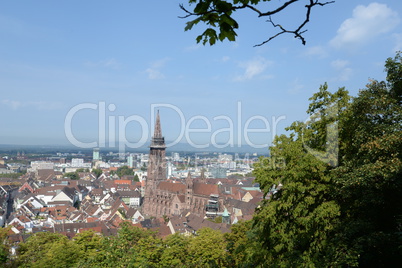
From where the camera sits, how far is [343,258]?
9.16 metres

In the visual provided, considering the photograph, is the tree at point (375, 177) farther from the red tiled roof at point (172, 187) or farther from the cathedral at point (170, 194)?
the red tiled roof at point (172, 187)

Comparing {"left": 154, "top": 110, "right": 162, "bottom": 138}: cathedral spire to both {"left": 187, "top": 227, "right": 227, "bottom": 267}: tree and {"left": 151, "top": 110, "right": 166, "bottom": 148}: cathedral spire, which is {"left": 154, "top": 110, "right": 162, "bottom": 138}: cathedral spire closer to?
{"left": 151, "top": 110, "right": 166, "bottom": 148}: cathedral spire

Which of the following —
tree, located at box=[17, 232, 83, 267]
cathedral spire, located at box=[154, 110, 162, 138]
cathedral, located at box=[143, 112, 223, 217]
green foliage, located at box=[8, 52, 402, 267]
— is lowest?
cathedral, located at box=[143, 112, 223, 217]

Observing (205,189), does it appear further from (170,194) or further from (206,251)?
(206,251)

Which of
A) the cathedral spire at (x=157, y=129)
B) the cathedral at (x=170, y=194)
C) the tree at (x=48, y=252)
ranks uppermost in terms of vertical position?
the cathedral spire at (x=157, y=129)

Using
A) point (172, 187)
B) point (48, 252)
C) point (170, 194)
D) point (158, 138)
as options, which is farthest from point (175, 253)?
point (158, 138)

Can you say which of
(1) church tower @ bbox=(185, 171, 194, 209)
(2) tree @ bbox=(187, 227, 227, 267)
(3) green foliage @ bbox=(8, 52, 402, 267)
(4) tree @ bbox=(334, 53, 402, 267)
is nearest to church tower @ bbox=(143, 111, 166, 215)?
(1) church tower @ bbox=(185, 171, 194, 209)

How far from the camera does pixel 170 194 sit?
6344 centimetres

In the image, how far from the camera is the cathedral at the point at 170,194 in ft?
185

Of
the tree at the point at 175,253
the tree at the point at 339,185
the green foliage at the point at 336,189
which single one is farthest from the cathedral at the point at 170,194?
the tree at the point at 339,185

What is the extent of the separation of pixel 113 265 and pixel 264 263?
20.2 ft

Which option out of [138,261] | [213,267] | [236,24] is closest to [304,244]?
[213,267]

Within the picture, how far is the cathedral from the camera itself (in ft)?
185

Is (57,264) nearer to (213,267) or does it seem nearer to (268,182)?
(213,267)
